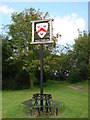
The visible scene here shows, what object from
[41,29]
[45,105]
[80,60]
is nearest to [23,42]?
[80,60]

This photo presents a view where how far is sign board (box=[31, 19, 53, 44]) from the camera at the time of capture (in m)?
6.55

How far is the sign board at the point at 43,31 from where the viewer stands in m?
6.55

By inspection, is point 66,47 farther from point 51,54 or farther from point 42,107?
point 42,107

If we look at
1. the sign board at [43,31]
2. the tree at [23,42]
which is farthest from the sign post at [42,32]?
the tree at [23,42]

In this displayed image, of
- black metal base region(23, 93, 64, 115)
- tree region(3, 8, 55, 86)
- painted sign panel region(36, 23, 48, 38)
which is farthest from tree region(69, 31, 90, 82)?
black metal base region(23, 93, 64, 115)

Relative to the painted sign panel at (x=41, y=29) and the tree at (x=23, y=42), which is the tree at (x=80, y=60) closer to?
the tree at (x=23, y=42)

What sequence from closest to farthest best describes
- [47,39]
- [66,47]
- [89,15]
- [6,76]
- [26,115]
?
[26,115] < [47,39] < [89,15] < [6,76] < [66,47]

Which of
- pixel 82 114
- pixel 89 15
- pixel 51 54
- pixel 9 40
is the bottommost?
pixel 82 114

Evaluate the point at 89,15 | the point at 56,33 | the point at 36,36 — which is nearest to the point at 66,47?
the point at 56,33

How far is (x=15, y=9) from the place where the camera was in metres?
15.2

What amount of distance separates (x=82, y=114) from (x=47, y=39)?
231cm

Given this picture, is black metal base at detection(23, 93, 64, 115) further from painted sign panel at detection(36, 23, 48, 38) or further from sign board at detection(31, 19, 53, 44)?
painted sign panel at detection(36, 23, 48, 38)

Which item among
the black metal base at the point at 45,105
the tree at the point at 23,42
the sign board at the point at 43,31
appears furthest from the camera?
the tree at the point at 23,42

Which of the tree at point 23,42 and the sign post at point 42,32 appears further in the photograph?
the tree at point 23,42
